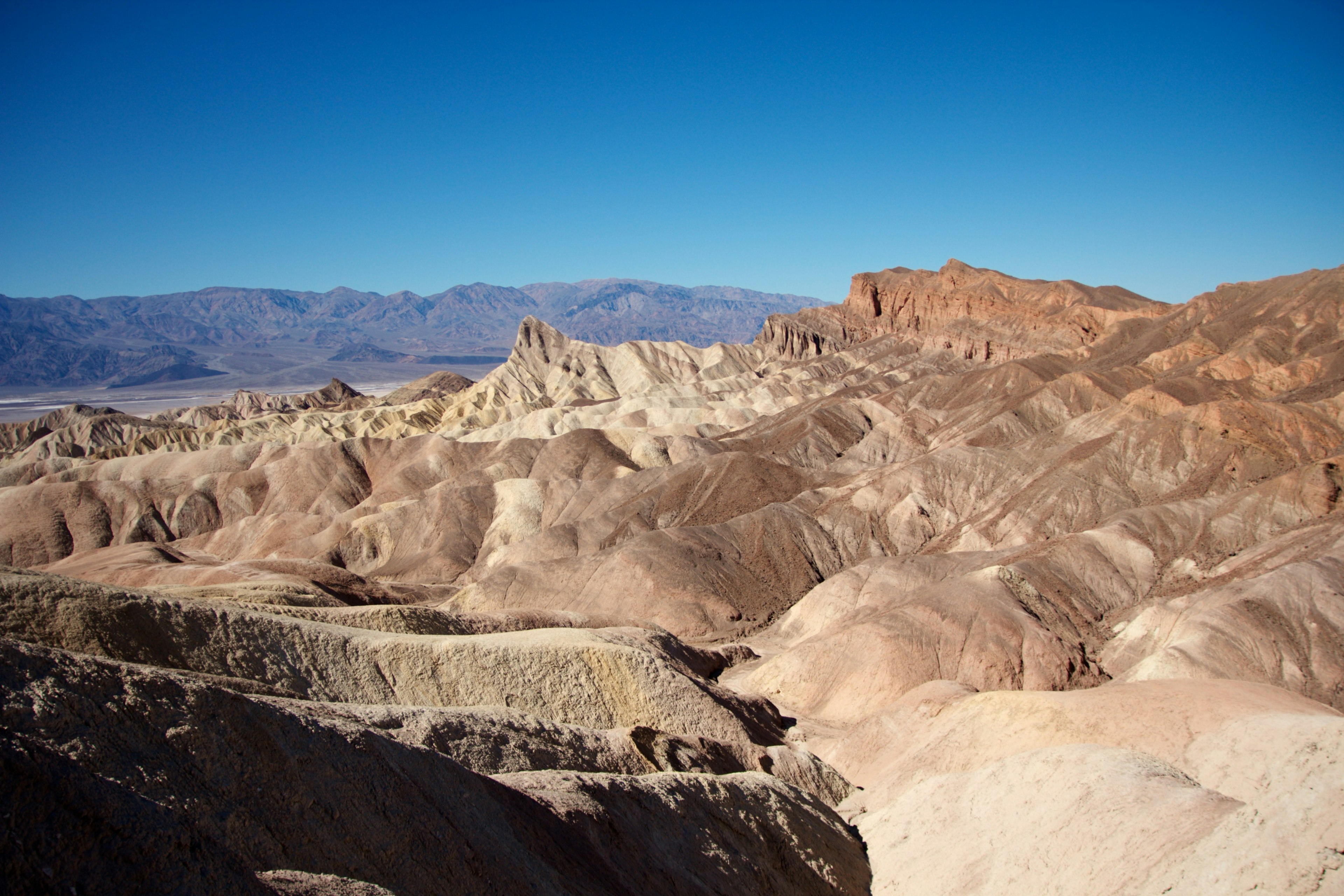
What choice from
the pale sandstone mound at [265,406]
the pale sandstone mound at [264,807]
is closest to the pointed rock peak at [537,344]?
the pale sandstone mound at [265,406]

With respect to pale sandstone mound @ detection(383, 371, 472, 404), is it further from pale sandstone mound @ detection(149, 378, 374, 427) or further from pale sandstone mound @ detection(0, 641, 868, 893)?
pale sandstone mound @ detection(0, 641, 868, 893)

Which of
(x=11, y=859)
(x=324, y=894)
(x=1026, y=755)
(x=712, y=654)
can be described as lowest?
(x=712, y=654)

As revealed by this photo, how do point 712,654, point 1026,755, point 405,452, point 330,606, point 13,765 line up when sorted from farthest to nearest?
point 405,452
point 712,654
point 330,606
point 1026,755
point 13,765

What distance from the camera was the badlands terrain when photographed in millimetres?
10414

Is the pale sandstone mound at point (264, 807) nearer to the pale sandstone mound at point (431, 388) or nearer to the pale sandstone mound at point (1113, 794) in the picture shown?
the pale sandstone mound at point (1113, 794)

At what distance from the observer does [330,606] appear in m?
28.3

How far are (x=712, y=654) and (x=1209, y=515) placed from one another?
23.5 metres

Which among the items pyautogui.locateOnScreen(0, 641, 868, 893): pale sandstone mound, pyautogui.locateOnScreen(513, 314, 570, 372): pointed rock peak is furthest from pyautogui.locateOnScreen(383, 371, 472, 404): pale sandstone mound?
pyautogui.locateOnScreen(0, 641, 868, 893): pale sandstone mound

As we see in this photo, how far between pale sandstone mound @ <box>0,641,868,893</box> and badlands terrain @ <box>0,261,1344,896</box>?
4cm

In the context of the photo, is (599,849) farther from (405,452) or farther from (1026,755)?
(405,452)

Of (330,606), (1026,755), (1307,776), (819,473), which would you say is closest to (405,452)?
(819,473)

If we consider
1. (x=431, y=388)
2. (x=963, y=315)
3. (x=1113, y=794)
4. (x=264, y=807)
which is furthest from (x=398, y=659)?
(x=431, y=388)

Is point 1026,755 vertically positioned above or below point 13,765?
below

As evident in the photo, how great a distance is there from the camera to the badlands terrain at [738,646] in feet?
34.2
